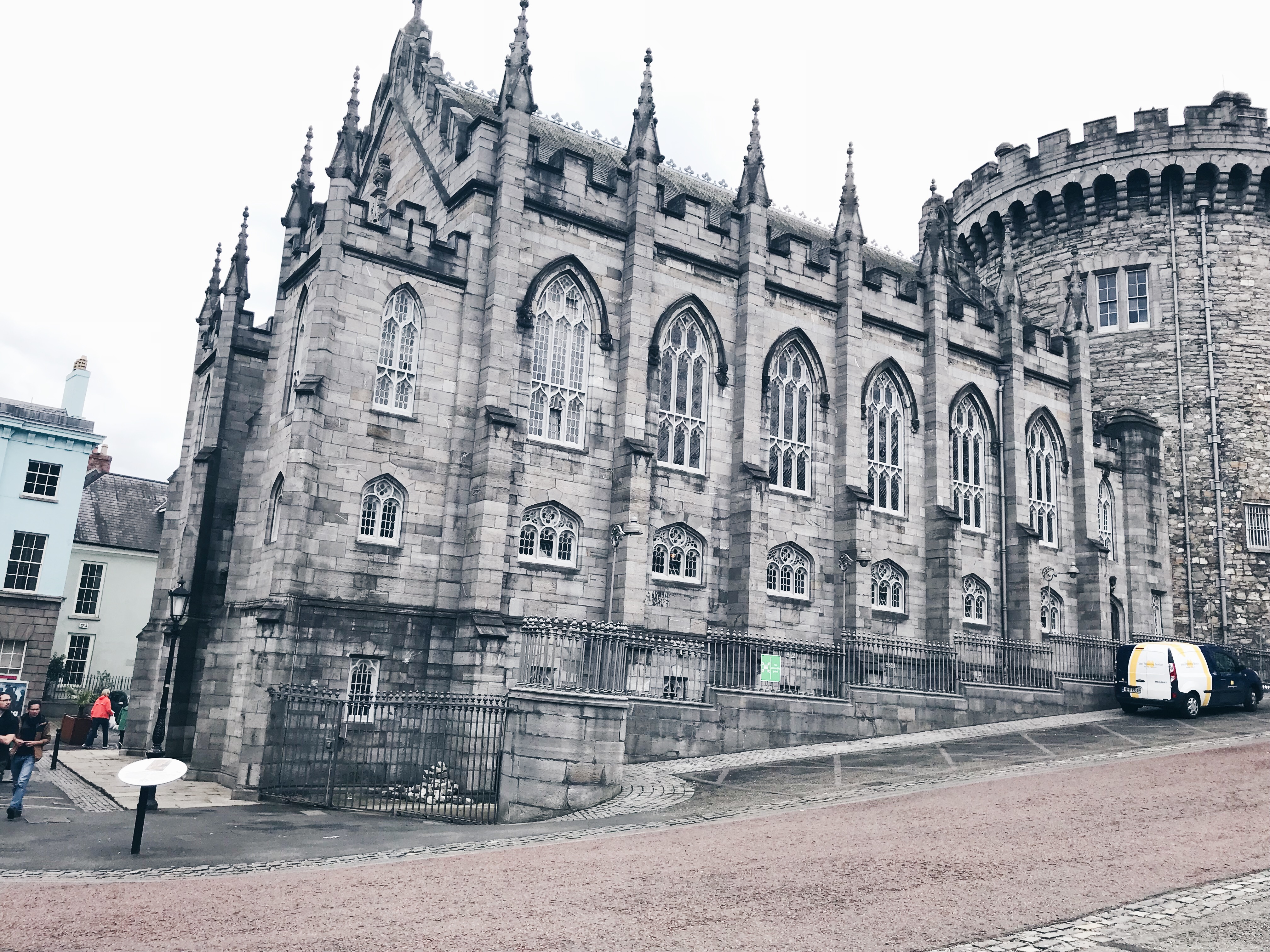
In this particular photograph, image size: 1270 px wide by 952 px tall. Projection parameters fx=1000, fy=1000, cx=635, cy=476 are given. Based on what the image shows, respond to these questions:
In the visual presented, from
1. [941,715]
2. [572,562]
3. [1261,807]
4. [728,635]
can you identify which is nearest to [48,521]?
[572,562]

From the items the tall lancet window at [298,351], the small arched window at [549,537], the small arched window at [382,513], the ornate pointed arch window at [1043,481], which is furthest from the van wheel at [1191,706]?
the tall lancet window at [298,351]

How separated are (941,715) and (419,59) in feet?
71.4

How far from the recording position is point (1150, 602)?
35.1m

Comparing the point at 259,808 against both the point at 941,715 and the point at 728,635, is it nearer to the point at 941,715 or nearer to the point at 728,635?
the point at 728,635

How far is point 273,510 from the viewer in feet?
70.0

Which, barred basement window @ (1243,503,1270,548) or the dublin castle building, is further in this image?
barred basement window @ (1243,503,1270,548)

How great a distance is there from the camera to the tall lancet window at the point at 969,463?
31266 mm

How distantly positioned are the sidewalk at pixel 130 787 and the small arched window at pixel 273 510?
5.05m

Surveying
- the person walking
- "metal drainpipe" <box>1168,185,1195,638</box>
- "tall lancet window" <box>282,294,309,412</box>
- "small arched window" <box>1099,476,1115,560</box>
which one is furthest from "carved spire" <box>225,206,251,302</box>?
"metal drainpipe" <box>1168,185,1195,638</box>

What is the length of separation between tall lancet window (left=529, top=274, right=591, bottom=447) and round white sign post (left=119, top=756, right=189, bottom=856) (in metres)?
12.5

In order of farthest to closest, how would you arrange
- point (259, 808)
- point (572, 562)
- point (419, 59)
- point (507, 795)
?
point (419, 59) → point (572, 562) → point (259, 808) → point (507, 795)

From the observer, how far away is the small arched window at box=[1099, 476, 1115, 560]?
35.0 meters

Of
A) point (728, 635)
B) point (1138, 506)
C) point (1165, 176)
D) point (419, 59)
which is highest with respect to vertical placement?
point (1165, 176)

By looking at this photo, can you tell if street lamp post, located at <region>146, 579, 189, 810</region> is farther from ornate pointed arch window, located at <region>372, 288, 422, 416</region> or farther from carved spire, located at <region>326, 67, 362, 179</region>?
carved spire, located at <region>326, 67, 362, 179</region>
